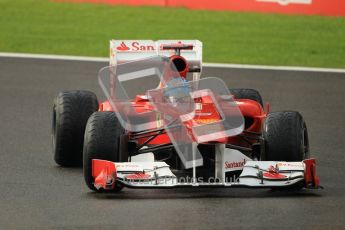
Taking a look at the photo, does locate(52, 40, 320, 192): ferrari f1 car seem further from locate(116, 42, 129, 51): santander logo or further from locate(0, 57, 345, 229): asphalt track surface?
locate(116, 42, 129, 51): santander logo

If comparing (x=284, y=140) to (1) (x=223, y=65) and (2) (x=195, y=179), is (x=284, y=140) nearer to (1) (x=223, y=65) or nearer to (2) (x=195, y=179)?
(2) (x=195, y=179)

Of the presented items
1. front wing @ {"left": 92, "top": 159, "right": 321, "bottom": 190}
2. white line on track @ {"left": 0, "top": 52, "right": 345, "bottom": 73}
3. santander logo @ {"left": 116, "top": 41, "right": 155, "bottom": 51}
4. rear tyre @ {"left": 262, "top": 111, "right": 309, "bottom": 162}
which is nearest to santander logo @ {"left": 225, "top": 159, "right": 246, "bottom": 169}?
rear tyre @ {"left": 262, "top": 111, "right": 309, "bottom": 162}

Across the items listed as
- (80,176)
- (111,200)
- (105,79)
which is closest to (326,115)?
(105,79)

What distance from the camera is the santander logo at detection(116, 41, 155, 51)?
42.3 ft

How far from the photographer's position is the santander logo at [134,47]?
1289cm

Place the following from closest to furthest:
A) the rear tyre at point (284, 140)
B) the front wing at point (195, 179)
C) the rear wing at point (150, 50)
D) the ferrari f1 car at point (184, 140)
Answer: the front wing at point (195, 179)
the ferrari f1 car at point (184, 140)
the rear tyre at point (284, 140)
the rear wing at point (150, 50)

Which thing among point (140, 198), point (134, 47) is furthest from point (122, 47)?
point (140, 198)

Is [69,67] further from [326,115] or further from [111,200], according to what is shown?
[111,200]

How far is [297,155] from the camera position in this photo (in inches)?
436

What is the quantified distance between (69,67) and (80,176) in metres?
8.80

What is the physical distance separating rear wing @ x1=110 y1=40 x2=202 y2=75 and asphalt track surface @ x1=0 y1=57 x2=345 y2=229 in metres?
1.26

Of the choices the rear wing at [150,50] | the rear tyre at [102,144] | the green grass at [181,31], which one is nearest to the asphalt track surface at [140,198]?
the rear tyre at [102,144]

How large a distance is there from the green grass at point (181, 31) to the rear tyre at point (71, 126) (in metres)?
8.99

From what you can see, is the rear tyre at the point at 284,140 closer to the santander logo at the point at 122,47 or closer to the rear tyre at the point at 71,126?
the rear tyre at the point at 71,126
